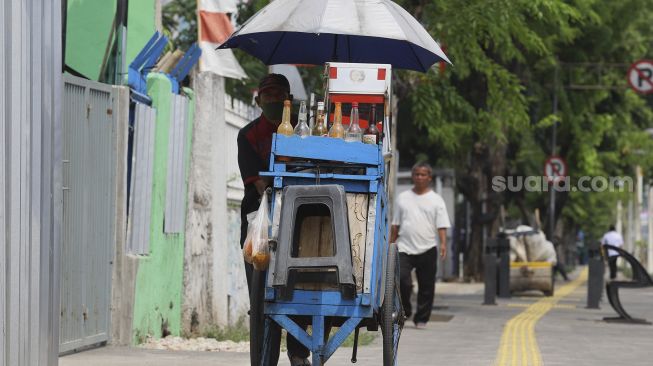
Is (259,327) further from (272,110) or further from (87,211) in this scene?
(87,211)

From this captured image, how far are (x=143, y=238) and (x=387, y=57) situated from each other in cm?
322

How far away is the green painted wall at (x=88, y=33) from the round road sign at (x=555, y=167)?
2468 cm

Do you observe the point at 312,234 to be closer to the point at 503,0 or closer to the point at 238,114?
the point at 238,114

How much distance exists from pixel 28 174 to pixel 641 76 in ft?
83.2

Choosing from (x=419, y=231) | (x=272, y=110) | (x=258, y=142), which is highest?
(x=272, y=110)

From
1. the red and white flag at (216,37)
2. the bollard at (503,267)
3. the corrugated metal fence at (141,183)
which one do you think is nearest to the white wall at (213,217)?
the red and white flag at (216,37)

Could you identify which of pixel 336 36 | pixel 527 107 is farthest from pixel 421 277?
pixel 527 107

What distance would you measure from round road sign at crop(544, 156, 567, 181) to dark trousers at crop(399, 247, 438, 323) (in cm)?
2037

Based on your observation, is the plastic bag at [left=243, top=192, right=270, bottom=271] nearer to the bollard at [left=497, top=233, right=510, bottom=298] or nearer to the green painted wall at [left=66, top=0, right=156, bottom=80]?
the green painted wall at [left=66, top=0, right=156, bottom=80]

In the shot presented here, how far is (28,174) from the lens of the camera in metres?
7.73

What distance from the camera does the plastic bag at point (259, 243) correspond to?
7.71 meters

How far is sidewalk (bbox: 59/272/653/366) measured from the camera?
1101cm

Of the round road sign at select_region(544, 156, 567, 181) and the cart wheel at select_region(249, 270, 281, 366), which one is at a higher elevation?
the round road sign at select_region(544, 156, 567, 181)

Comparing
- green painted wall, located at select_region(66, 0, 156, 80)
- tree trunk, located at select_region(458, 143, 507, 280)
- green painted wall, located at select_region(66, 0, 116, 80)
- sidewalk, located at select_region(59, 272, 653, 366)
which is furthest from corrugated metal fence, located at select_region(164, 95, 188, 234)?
tree trunk, located at select_region(458, 143, 507, 280)
